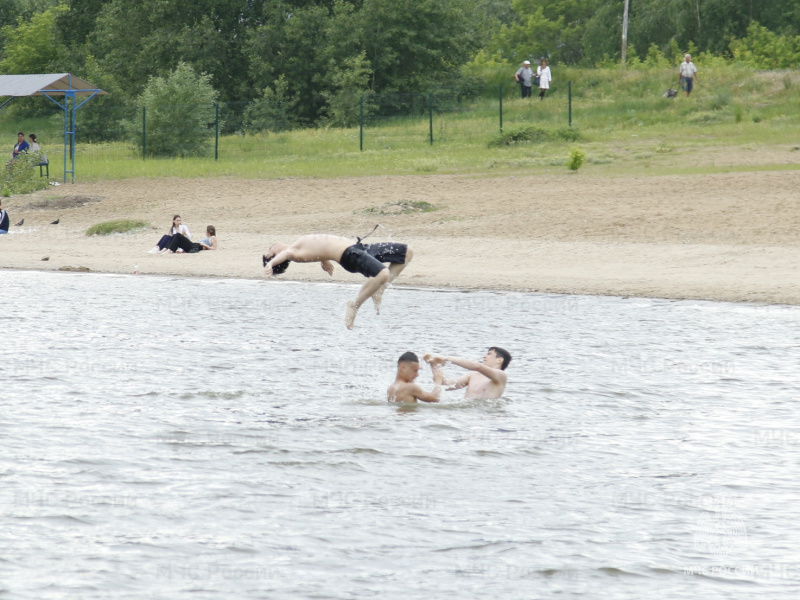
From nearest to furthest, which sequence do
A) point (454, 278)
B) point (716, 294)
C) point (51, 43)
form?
point (716, 294)
point (454, 278)
point (51, 43)

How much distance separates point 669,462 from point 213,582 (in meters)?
4.61

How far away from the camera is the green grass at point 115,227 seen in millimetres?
27094

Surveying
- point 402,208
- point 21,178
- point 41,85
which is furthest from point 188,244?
point 21,178

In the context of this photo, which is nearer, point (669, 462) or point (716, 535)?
point (716, 535)

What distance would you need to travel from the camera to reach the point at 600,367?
14352mm

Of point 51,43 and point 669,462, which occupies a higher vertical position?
point 51,43

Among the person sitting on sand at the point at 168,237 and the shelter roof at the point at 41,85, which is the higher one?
the shelter roof at the point at 41,85

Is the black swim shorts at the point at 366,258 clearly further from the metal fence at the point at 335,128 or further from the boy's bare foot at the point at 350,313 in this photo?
the metal fence at the point at 335,128

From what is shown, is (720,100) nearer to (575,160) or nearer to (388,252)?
(575,160)

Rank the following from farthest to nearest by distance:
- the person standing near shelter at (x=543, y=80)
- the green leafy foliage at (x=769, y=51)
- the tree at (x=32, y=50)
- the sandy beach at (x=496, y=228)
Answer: the tree at (x=32, y=50) → the green leafy foliage at (x=769, y=51) → the person standing near shelter at (x=543, y=80) → the sandy beach at (x=496, y=228)

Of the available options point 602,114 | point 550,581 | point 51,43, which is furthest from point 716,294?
point 51,43

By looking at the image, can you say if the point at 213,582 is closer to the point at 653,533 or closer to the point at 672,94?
the point at 653,533

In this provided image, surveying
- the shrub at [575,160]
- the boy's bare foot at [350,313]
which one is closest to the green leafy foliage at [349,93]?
the shrub at [575,160]

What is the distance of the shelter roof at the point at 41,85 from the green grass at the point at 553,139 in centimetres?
295
